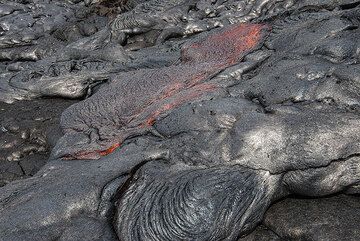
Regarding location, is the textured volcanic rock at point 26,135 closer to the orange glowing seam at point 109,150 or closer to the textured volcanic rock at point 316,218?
the orange glowing seam at point 109,150

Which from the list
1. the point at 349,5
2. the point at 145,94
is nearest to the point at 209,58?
the point at 145,94

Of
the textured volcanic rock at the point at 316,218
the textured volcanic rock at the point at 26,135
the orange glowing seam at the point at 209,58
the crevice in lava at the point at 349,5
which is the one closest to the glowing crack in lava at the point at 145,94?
the orange glowing seam at the point at 209,58

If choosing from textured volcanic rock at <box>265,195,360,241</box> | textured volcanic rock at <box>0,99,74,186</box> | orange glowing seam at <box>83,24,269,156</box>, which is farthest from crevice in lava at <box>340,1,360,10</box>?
textured volcanic rock at <box>0,99,74,186</box>

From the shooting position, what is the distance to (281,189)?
270 cm

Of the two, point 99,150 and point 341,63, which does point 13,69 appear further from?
point 341,63

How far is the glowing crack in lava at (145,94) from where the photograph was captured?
3420 millimetres

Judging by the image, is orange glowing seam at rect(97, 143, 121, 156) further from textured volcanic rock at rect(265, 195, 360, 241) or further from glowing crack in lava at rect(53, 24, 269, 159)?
textured volcanic rock at rect(265, 195, 360, 241)

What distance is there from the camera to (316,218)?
8.35 feet

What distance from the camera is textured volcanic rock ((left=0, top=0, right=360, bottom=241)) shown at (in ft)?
8.29

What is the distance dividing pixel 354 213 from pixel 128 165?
4.61 feet

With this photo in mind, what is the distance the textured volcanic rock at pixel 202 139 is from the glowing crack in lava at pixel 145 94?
1 cm

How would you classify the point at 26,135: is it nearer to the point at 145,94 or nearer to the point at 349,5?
the point at 145,94

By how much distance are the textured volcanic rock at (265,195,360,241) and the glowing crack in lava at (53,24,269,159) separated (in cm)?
115

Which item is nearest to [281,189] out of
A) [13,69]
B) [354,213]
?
[354,213]
